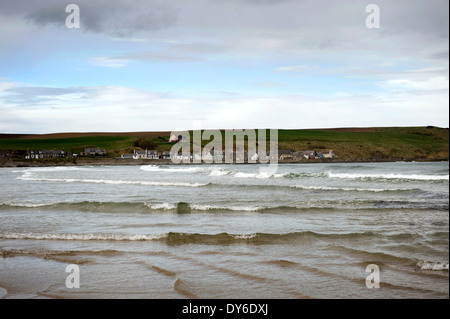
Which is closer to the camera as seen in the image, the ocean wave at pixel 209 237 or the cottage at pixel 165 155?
the ocean wave at pixel 209 237

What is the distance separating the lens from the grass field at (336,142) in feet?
387

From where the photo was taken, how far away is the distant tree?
140m

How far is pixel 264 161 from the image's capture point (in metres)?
123

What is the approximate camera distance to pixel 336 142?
449ft

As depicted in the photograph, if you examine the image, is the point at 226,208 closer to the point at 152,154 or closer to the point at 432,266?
the point at 432,266

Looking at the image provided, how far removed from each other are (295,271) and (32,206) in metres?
14.3

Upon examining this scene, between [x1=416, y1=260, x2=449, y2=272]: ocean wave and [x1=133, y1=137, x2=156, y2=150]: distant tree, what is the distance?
438 ft

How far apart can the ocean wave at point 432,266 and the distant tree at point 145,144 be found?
13341 centimetres

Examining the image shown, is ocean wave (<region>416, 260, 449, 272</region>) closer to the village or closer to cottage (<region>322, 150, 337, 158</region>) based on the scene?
the village

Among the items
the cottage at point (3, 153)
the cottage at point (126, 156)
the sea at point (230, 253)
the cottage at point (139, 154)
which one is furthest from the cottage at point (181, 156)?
the sea at point (230, 253)

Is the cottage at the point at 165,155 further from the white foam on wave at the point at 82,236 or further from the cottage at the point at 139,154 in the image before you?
the white foam on wave at the point at 82,236

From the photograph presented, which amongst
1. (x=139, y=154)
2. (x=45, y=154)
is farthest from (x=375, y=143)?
(x=45, y=154)

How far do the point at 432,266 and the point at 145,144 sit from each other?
137 meters

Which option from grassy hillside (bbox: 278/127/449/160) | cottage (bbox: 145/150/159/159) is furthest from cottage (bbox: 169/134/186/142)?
grassy hillside (bbox: 278/127/449/160)
